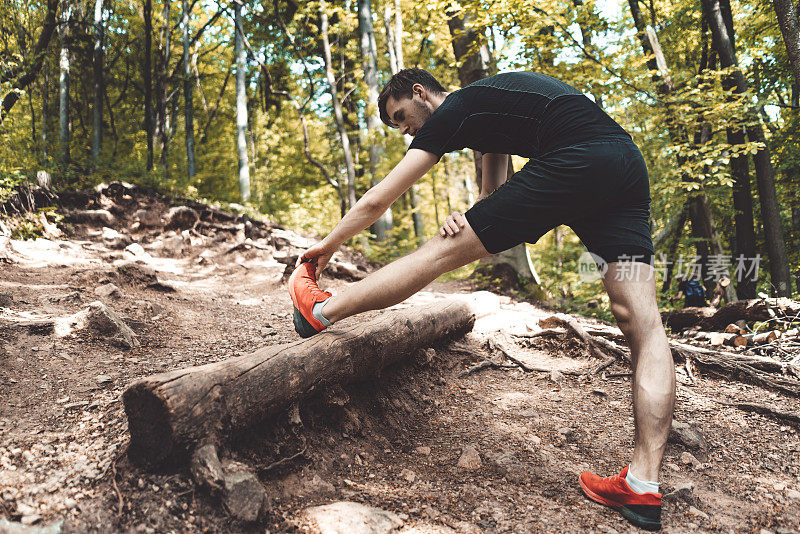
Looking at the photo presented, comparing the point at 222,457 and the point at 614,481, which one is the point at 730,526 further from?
the point at 222,457

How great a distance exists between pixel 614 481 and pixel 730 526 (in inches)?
17.5

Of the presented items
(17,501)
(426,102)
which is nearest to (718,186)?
(426,102)

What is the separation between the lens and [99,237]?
7289mm

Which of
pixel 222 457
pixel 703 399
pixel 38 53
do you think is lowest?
pixel 703 399

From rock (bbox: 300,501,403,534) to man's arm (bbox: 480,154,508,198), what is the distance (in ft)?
5.64

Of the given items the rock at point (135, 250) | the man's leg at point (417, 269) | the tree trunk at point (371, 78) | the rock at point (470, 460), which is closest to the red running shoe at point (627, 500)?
the rock at point (470, 460)

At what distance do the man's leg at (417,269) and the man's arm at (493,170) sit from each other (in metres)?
0.73

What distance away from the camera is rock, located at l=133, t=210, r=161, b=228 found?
8.52 metres

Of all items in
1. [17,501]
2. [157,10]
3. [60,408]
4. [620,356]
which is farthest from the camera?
[157,10]

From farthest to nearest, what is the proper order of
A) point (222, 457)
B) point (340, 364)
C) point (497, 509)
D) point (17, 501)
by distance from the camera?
1. point (340, 364)
2. point (497, 509)
3. point (222, 457)
4. point (17, 501)

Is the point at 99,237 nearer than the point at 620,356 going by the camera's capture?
No

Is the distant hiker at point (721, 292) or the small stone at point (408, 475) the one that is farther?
the distant hiker at point (721, 292)

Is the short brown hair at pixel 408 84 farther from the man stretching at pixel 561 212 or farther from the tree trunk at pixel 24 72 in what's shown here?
the tree trunk at pixel 24 72

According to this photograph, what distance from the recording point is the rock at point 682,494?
193 centimetres
